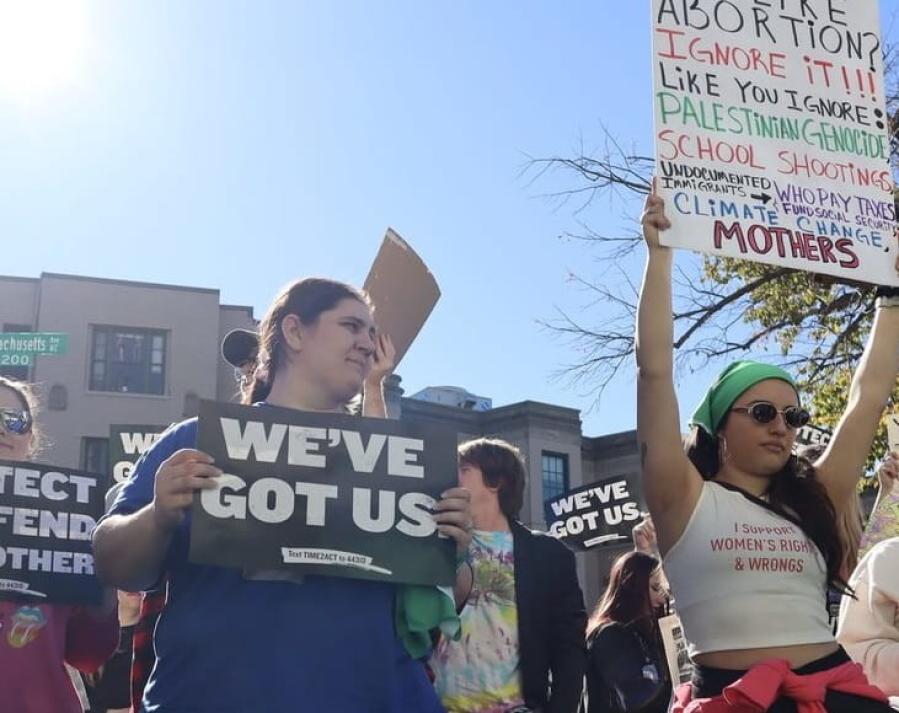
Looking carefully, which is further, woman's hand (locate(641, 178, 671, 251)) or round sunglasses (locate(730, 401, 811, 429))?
woman's hand (locate(641, 178, 671, 251))

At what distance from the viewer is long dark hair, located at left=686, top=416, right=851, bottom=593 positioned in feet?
10.8

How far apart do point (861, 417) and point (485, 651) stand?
1650mm

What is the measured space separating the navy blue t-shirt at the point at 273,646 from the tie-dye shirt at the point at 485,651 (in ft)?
5.19

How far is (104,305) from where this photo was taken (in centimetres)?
3128

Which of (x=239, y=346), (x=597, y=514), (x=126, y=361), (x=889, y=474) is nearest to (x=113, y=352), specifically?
(x=126, y=361)

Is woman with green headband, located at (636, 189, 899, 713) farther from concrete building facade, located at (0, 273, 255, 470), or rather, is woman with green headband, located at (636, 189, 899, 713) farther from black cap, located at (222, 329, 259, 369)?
concrete building facade, located at (0, 273, 255, 470)


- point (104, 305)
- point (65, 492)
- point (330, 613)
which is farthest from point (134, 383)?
point (330, 613)

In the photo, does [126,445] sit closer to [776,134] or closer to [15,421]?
[15,421]

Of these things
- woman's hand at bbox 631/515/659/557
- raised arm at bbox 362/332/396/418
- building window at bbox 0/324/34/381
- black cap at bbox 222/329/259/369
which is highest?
building window at bbox 0/324/34/381

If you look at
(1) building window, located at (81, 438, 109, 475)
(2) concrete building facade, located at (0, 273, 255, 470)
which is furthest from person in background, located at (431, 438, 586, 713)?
(1) building window, located at (81, 438, 109, 475)

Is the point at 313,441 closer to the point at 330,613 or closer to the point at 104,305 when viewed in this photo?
the point at 330,613

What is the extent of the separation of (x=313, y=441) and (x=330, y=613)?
399mm

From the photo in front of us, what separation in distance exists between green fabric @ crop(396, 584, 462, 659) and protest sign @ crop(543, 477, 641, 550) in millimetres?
6641

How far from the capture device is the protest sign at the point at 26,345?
776cm
